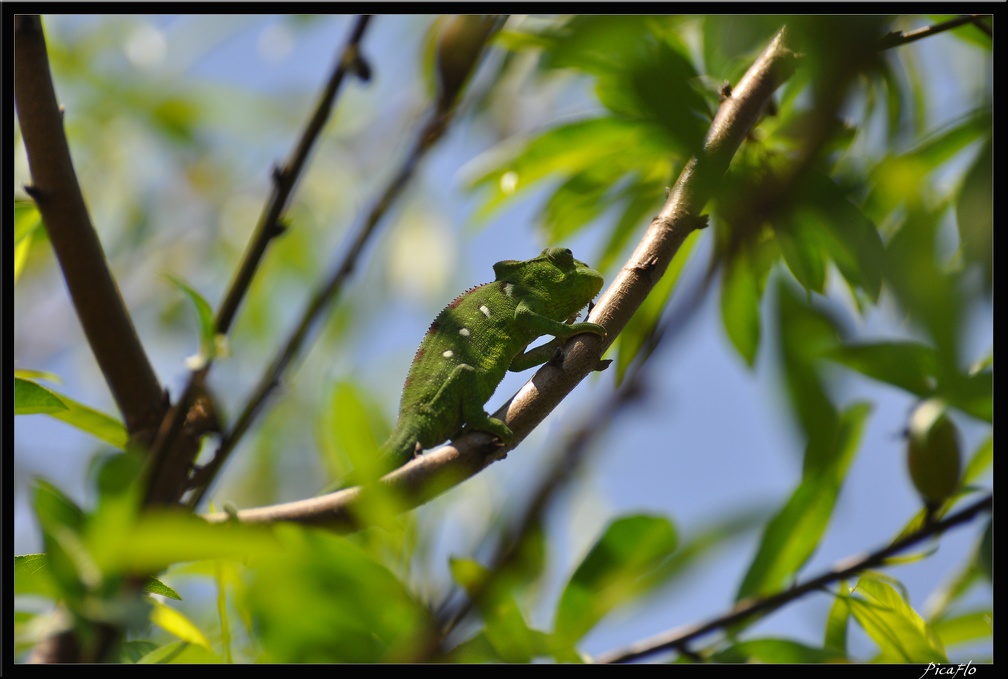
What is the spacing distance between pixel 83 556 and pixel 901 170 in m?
0.72

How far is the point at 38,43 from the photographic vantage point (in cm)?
123

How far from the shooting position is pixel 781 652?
1053 mm

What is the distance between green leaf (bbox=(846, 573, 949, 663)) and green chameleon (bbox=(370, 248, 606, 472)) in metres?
0.55

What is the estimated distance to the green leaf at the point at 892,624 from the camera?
40.9 inches

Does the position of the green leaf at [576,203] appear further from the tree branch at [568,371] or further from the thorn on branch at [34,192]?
the thorn on branch at [34,192]

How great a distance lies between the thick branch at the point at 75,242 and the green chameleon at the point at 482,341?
15.2 inches

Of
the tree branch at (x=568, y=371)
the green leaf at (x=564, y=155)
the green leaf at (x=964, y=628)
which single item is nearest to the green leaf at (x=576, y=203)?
the green leaf at (x=564, y=155)

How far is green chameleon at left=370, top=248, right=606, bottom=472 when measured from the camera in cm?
147

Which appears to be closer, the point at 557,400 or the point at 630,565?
the point at 630,565

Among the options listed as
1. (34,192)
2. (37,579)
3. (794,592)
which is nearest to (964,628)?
(794,592)

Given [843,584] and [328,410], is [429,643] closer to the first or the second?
[328,410]

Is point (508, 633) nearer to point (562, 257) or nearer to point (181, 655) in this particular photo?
point (181, 655)
